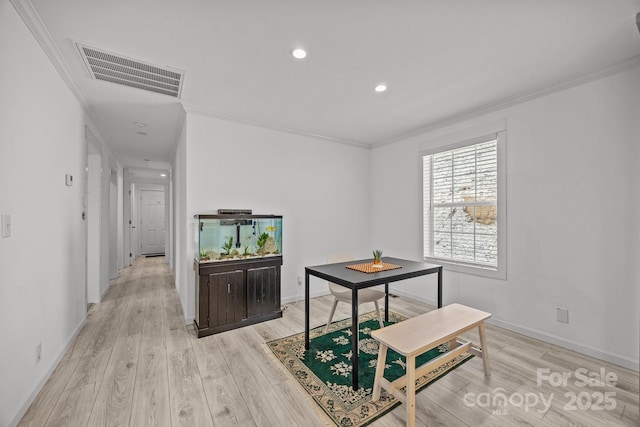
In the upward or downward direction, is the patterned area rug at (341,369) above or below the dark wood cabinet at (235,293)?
below

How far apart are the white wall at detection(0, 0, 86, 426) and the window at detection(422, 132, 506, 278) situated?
4005mm

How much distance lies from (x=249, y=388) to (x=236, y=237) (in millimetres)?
1580

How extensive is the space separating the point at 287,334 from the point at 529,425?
2027mm

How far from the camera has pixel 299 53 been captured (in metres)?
2.11

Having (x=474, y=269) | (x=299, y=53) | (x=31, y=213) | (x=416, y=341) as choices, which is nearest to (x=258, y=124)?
(x=299, y=53)

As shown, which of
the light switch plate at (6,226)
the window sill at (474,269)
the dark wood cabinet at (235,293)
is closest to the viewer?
the light switch plate at (6,226)

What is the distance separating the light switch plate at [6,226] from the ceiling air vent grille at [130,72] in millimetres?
1343

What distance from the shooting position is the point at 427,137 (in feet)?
12.6

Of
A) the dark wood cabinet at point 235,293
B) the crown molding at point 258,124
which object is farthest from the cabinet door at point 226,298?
the crown molding at point 258,124

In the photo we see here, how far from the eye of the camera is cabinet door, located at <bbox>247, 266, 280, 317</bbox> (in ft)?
10.3

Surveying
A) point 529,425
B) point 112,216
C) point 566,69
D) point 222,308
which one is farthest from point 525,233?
point 112,216

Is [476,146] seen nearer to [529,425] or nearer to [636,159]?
[636,159]

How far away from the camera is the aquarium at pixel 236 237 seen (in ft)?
9.59

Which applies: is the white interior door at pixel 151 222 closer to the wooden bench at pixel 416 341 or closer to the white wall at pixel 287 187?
the white wall at pixel 287 187
